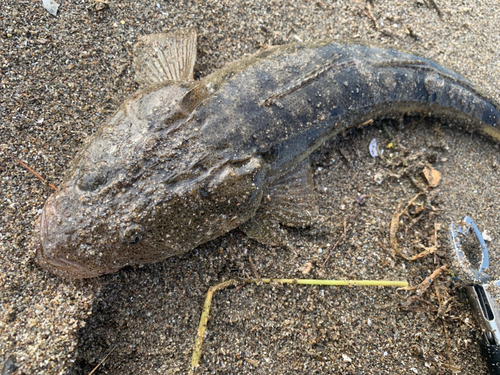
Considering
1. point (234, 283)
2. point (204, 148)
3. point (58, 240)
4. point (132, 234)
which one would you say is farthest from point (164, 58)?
→ point (234, 283)

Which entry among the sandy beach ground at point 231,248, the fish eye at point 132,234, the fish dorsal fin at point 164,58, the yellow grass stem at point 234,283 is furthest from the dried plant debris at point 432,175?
the fish eye at point 132,234

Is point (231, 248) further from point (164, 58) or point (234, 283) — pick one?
point (164, 58)

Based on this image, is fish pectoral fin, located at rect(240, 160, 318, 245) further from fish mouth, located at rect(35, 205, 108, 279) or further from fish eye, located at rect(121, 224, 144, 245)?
fish mouth, located at rect(35, 205, 108, 279)

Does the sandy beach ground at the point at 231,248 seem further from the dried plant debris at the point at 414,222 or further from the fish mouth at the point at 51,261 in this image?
the fish mouth at the point at 51,261

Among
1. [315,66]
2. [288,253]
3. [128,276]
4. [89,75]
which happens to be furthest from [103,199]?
[315,66]

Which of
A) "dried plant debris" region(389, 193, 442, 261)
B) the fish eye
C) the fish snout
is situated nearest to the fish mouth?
the fish snout

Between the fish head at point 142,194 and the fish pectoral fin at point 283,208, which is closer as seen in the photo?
the fish head at point 142,194
